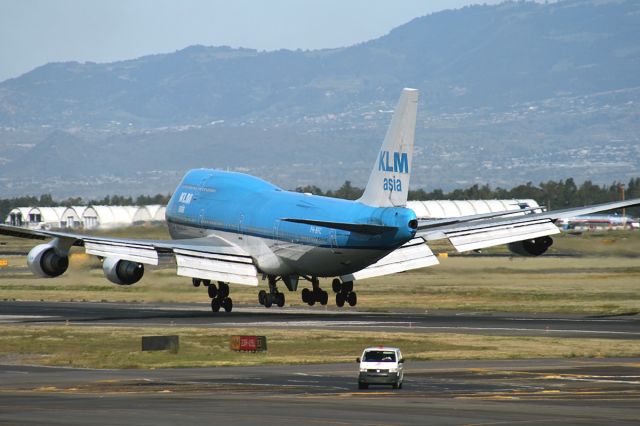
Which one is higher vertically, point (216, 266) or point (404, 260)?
point (404, 260)

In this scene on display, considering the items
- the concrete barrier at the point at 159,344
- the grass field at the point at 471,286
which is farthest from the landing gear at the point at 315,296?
the concrete barrier at the point at 159,344

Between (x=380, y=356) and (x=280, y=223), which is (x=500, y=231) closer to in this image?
(x=280, y=223)

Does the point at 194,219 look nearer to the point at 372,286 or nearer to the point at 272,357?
the point at 372,286

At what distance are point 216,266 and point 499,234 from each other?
614 inches

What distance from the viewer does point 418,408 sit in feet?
138

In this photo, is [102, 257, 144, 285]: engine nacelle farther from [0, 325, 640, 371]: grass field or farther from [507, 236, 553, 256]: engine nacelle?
[507, 236, 553, 256]: engine nacelle

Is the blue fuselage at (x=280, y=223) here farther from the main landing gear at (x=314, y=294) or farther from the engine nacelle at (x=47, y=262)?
the engine nacelle at (x=47, y=262)

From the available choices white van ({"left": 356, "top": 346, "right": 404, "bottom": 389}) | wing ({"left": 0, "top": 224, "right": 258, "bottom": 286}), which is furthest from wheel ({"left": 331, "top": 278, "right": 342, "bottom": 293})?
white van ({"left": 356, "top": 346, "right": 404, "bottom": 389})

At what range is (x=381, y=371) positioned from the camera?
48594 millimetres

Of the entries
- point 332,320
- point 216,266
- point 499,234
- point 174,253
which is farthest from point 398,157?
point 174,253

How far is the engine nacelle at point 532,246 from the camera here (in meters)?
79.1

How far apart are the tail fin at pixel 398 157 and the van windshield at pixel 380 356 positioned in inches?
887

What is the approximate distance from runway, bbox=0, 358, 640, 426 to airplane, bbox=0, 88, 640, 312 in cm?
1577

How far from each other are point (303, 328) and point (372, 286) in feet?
105
